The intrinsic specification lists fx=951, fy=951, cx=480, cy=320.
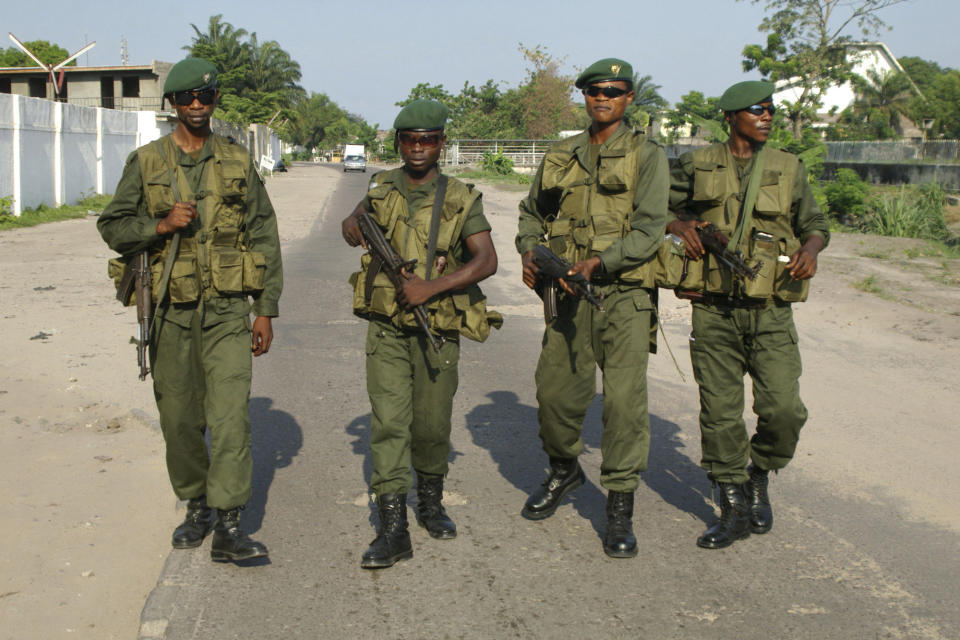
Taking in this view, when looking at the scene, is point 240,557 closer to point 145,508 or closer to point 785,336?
point 145,508

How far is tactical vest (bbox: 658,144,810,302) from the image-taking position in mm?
4195

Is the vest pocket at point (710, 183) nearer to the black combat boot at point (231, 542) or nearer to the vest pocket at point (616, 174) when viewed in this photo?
the vest pocket at point (616, 174)

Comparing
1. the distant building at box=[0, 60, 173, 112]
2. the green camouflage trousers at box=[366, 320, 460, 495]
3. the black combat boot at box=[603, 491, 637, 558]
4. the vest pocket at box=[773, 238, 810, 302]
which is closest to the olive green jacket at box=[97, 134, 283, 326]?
the green camouflage trousers at box=[366, 320, 460, 495]

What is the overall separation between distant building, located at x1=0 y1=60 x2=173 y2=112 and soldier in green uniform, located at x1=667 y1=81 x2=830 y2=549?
62.9m

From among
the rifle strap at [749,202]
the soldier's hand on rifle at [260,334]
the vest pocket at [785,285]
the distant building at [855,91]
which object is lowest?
the soldier's hand on rifle at [260,334]

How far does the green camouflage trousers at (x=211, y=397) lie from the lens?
391 centimetres

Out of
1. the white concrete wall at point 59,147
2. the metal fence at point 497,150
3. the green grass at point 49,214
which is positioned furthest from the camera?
the metal fence at point 497,150

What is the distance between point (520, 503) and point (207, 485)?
1.54 meters

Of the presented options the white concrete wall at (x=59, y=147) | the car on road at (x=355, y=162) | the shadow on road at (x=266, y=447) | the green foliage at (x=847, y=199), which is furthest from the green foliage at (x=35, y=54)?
the shadow on road at (x=266, y=447)

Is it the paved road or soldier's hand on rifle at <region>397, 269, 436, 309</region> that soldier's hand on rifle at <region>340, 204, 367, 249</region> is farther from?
the paved road

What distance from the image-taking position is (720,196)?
170 inches

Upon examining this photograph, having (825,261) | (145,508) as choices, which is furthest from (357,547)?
(825,261)

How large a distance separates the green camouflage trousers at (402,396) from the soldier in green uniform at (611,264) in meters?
0.54

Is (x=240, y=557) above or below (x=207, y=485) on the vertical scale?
below
